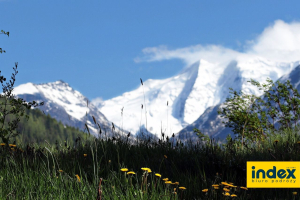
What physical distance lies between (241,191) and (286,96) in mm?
12277

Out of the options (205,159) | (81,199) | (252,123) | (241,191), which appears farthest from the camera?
(252,123)

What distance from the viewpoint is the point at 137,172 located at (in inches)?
223

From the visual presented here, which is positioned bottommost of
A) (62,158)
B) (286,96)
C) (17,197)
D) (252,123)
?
(17,197)

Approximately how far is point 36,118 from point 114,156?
191444 mm

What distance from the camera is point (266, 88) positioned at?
16.5 m

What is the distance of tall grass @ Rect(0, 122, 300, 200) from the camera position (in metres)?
4.40

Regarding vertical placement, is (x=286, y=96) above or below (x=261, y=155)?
above

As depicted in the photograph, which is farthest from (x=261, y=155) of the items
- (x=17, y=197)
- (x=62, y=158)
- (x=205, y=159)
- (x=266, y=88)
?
(x=266, y=88)

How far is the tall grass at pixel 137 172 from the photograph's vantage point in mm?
4398

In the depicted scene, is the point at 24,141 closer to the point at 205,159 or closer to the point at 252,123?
the point at 205,159

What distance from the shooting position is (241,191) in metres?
5.20

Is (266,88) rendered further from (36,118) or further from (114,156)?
(36,118)

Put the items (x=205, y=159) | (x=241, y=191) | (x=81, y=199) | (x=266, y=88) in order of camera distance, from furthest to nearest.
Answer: (x=266, y=88) < (x=205, y=159) < (x=241, y=191) < (x=81, y=199)

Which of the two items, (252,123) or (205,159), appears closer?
(205,159)
